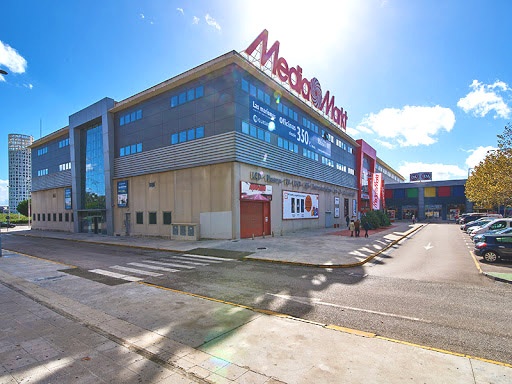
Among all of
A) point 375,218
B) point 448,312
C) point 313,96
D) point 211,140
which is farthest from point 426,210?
point 448,312

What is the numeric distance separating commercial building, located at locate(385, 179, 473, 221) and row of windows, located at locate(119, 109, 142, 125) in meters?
61.9

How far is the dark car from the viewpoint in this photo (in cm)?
1359

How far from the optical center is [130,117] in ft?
106

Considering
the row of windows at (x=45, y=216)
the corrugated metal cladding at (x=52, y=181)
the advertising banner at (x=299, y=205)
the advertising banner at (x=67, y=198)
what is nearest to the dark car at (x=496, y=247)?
the advertising banner at (x=299, y=205)

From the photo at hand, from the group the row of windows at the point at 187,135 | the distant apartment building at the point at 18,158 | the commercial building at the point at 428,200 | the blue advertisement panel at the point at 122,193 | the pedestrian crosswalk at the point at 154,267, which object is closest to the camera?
the pedestrian crosswalk at the point at 154,267

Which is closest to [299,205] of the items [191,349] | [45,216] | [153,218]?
[153,218]

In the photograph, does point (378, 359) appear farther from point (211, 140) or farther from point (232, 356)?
point (211, 140)

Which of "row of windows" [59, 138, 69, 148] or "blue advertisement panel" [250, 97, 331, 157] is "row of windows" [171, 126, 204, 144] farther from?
"row of windows" [59, 138, 69, 148]

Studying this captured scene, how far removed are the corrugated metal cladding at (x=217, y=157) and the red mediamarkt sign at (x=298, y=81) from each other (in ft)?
23.4

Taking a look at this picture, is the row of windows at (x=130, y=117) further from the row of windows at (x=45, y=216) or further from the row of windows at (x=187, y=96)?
the row of windows at (x=45, y=216)

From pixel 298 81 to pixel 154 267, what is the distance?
25703 millimetres

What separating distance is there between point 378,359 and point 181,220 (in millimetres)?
23868

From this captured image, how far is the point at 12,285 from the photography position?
10141 mm

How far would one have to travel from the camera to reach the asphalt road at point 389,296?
588 cm
